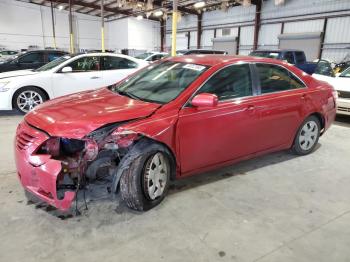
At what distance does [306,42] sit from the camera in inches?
634

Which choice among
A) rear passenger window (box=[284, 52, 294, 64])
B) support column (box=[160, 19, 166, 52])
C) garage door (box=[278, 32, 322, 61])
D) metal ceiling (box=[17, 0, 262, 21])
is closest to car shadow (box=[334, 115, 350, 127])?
rear passenger window (box=[284, 52, 294, 64])

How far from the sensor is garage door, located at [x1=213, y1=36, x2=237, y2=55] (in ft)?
66.3

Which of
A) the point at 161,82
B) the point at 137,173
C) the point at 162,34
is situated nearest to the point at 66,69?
the point at 161,82

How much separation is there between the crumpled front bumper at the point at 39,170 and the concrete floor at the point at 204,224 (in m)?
0.27

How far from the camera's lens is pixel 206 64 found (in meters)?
3.08

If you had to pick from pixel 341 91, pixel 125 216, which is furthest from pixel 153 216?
pixel 341 91

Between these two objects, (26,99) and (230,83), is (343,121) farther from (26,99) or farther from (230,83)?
(26,99)

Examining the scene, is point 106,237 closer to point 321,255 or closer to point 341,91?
point 321,255

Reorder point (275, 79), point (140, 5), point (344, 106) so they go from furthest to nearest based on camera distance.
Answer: point (140, 5) < point (344, 106) < point (275, 79)

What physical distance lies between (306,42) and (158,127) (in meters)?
16.2

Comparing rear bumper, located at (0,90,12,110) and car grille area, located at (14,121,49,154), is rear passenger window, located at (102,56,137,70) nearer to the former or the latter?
rear bumper, located at (0,90,12,110)

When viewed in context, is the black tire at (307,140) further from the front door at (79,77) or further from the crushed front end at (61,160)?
the front door at (79,77)

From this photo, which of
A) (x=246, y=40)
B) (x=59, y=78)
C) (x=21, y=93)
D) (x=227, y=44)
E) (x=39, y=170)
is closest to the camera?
(x=39, y=170)

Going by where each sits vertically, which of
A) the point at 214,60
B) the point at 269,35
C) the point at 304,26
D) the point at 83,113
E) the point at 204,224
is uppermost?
the point at 304,26
